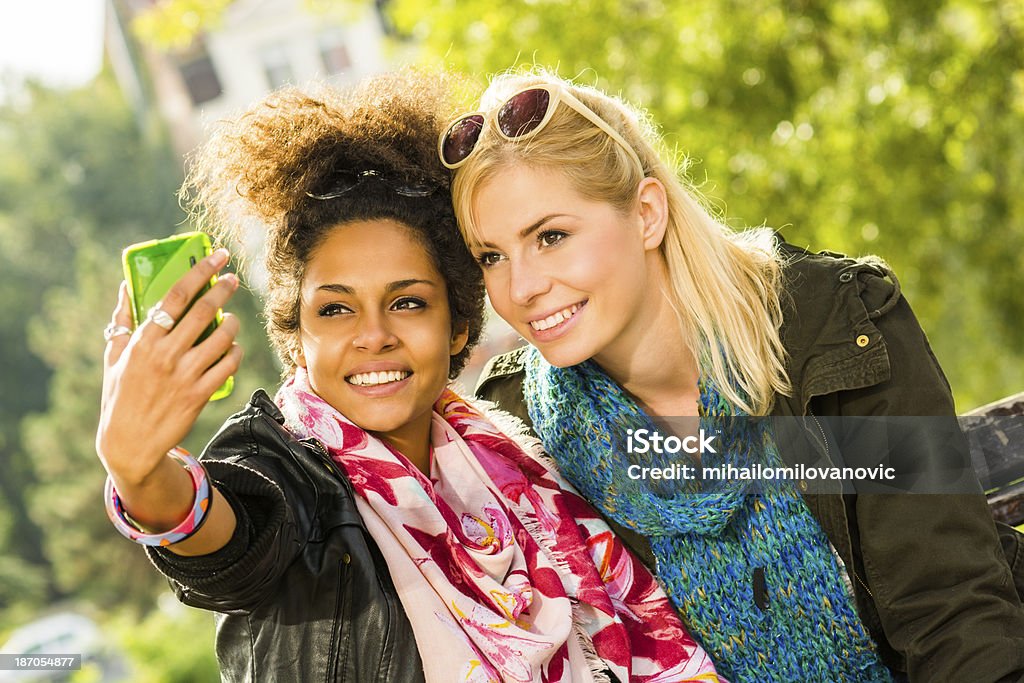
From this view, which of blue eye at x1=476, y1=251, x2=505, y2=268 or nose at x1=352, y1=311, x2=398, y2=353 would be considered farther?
blue eye at x1=476, y1=251, x2=505, y2=268

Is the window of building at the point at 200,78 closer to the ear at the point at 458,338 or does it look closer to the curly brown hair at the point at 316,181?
the curly brown hair at the point at 316,181

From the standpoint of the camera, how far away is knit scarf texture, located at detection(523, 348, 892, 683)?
274 centimetres

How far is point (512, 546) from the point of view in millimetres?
2631

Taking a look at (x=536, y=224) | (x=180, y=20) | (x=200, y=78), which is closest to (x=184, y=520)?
(x=536, y=224)

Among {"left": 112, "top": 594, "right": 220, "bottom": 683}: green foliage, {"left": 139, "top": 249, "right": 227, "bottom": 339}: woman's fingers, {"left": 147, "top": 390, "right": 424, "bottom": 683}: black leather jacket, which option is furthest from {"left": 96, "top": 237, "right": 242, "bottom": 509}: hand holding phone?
{"left": 112, "top": 594, "right": 220, "bottom": 683}: green foliage

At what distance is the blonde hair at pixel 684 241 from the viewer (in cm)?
277

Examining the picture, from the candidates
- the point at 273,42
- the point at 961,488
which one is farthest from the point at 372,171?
the point at 273,42

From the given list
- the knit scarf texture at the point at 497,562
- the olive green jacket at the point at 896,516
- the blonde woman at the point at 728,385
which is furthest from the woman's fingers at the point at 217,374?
the olive green jacket at the point at 896,516

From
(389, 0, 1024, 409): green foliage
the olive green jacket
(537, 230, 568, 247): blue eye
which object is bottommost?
the olive green jacket

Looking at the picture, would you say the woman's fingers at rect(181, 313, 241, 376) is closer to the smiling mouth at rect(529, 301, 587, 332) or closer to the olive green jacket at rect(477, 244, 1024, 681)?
the smiling mouth at rect(529, 301, 587, 332)

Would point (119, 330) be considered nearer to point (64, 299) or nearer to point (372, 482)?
point (372, 482)

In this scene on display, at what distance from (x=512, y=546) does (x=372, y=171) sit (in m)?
1.01

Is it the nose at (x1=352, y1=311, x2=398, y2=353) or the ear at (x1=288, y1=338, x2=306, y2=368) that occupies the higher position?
the ear at (x1=288, y1=338, x2=306, y2=368)

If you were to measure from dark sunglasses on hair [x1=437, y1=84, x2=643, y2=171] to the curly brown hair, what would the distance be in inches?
3.2
